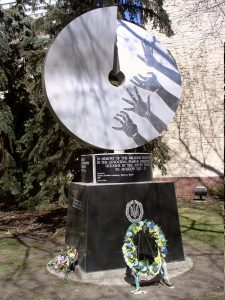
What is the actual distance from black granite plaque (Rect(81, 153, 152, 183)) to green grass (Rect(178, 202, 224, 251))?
7.32 feet

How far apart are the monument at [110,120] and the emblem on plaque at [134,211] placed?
14 mm

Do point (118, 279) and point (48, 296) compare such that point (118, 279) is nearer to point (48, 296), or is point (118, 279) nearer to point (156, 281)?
point (156, 281)

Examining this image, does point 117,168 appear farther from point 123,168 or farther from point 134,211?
point 134,211

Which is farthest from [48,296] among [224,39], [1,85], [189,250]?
[224,39]

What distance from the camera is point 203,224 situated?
9.27m

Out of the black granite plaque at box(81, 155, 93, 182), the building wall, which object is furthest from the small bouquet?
the building wall

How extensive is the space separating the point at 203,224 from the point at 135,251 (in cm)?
465

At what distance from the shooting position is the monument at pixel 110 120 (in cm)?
533

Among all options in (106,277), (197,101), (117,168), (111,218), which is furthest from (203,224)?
(197,101)

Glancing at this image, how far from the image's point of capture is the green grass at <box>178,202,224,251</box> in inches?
292

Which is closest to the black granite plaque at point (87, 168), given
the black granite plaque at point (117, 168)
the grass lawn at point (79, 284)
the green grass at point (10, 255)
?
the black granite plaque at point (117, 168)

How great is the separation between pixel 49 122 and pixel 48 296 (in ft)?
21.3

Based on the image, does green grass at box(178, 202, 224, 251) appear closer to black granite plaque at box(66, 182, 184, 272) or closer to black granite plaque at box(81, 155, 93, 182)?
black granite plaque at box(66, 182, 184, 272)

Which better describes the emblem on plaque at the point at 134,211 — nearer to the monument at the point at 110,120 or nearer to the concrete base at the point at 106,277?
the monument at the point at 110,120
